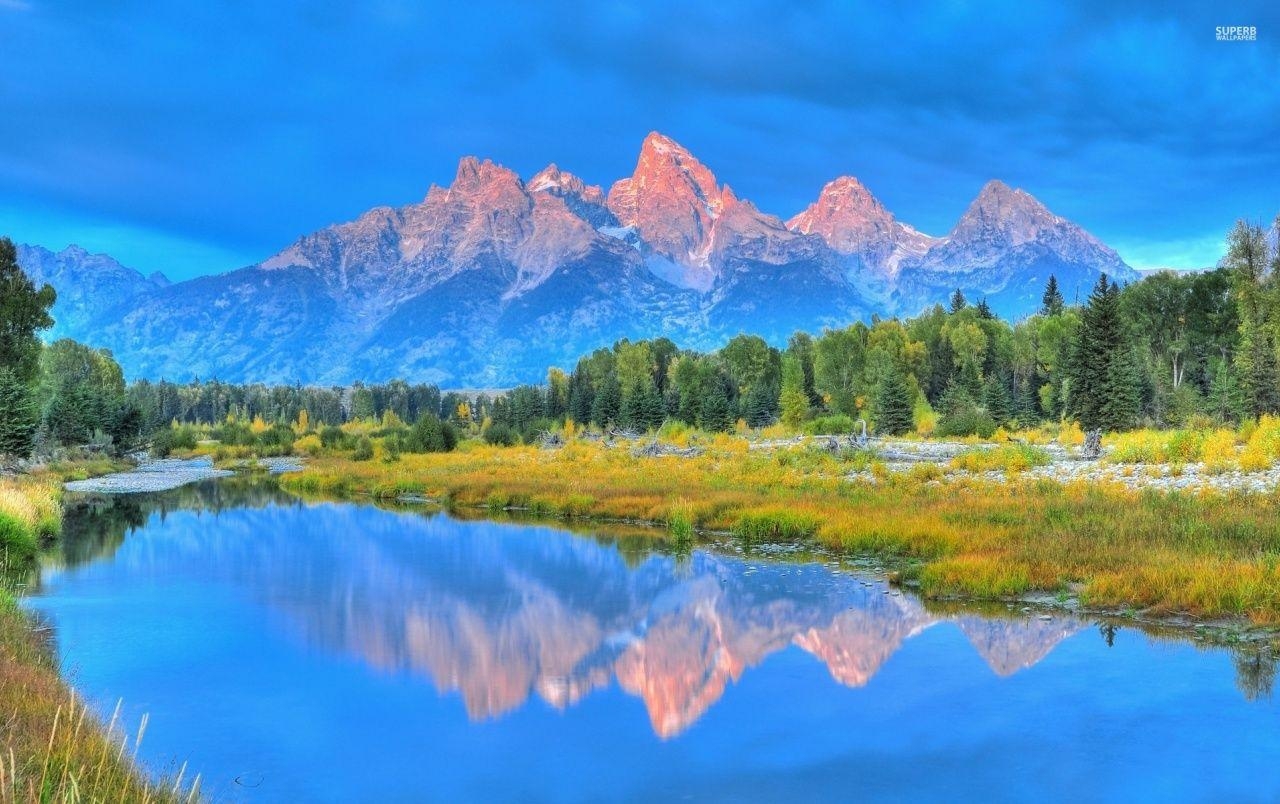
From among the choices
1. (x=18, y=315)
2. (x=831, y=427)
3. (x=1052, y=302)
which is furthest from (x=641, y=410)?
(x=1052, y=302)

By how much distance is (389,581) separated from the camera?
2562 cm

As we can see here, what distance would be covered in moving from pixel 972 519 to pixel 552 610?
40.5ft

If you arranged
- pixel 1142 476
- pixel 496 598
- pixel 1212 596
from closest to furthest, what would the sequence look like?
1. pixel 1212 596
2. pixel 496 598
3. pixel 1142 476

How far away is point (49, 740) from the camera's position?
9156mm

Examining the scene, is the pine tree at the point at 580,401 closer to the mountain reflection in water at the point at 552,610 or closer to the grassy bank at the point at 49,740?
the mountain reflection in water at the point at 552,610

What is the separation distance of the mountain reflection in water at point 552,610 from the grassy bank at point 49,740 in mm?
5062

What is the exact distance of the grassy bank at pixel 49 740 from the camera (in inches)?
299

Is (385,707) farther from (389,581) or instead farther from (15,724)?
(389,581)

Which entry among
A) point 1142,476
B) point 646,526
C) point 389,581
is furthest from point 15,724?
point 1142,476

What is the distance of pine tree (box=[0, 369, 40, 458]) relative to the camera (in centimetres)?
4978

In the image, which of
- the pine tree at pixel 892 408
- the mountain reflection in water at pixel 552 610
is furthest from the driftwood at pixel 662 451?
the pine tree at pixel 892 408

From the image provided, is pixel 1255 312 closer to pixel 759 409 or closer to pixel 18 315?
pixel 759 409

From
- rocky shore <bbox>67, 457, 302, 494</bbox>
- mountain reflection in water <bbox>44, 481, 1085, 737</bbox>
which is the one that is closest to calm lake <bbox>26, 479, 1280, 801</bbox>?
mountain reflection in water <bbox>44, 481, 1085, 737</bbox>

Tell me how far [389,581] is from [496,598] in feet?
14.2
